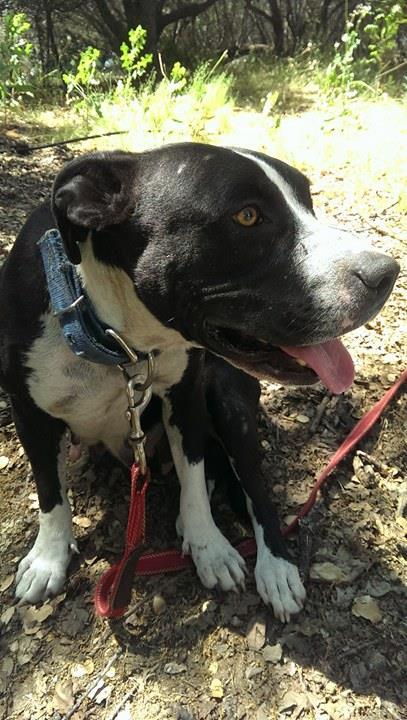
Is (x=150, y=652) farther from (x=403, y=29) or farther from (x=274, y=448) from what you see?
(x=403, y=29)

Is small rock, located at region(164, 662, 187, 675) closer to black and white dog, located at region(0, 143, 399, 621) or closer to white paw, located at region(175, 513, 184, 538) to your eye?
black and white dog, located at region(0, 143, 399, 621)

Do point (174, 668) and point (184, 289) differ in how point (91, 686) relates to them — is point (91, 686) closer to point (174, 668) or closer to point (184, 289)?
point (174, 668)

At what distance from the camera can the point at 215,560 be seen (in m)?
2.16

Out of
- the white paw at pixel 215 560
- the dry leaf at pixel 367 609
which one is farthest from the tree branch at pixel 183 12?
the dry leaf at pixel 367 609

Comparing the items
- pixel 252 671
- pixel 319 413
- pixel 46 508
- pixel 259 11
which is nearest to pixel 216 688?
pixel 252 671

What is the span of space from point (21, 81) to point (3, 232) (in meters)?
3.19

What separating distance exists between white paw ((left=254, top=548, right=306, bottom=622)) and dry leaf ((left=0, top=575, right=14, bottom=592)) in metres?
0.84

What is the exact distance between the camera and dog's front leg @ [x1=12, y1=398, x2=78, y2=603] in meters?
2.08

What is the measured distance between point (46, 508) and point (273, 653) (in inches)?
34.1

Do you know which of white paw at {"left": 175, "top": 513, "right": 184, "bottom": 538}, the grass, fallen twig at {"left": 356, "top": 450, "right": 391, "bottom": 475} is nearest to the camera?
white paw at {"left": 175, "top": 513, "right": 184, "bottom": 538}

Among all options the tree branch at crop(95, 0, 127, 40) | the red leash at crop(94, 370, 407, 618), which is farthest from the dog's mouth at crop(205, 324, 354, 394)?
the tree branch at crop(95, 0, 127, 40)

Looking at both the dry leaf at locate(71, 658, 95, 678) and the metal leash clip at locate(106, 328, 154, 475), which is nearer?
the metal leash clip at locate(106, 328, 154, 475)

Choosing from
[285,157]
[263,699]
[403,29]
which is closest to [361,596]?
[263,699]

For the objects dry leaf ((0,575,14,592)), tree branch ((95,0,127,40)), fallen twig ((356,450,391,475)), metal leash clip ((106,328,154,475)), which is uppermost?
tree branch ((95,0,127,40))
